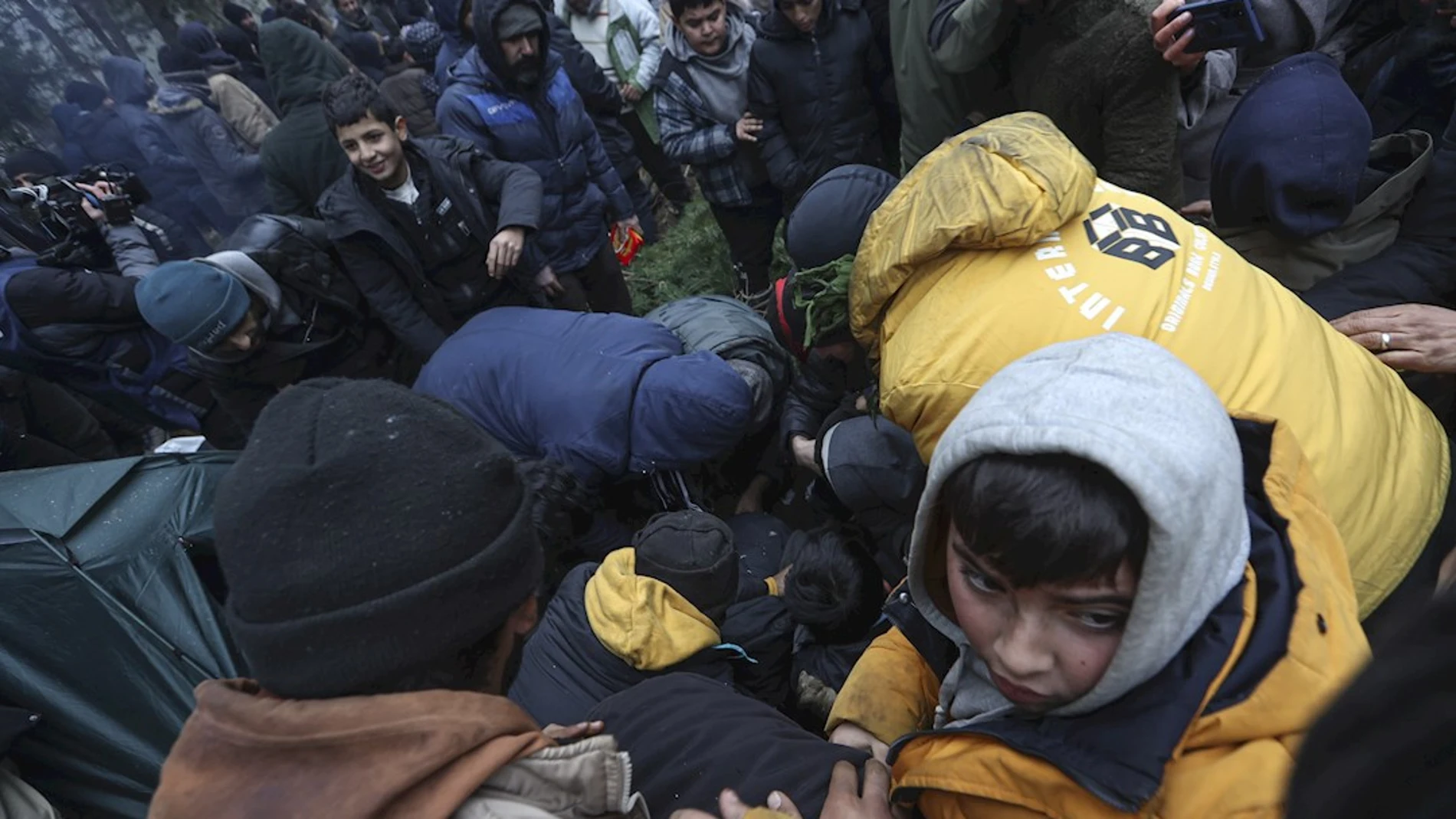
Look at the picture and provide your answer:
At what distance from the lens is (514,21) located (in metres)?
3.88

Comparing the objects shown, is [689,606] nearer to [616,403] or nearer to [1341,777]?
[616,403]

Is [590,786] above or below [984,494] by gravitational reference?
below

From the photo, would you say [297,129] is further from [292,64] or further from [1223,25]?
[1223,25]

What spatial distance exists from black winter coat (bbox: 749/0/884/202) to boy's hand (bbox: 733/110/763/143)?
3 centimetres

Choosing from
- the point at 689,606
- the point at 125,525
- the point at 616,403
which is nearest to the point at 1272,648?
the point at 689,606

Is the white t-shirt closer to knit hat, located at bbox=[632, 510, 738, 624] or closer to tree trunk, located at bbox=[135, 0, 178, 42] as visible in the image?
knit hat, located at bbox=[632, 510, 738, 624]

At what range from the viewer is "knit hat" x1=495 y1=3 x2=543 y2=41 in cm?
386

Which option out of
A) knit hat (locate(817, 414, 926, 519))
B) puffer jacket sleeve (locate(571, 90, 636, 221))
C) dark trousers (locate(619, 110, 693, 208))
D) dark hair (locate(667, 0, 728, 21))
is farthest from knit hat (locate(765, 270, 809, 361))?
dark trousers (locate(619, 110, 693, 208))

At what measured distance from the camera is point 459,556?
886mm

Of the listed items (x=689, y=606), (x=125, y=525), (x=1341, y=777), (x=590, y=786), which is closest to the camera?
(x=1341, y=777)

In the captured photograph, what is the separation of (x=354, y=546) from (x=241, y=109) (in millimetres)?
7612

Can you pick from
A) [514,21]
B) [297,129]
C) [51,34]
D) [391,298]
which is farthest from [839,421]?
[51,34]

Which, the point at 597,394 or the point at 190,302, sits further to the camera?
the point at 190,302

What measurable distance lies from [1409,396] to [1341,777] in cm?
168
